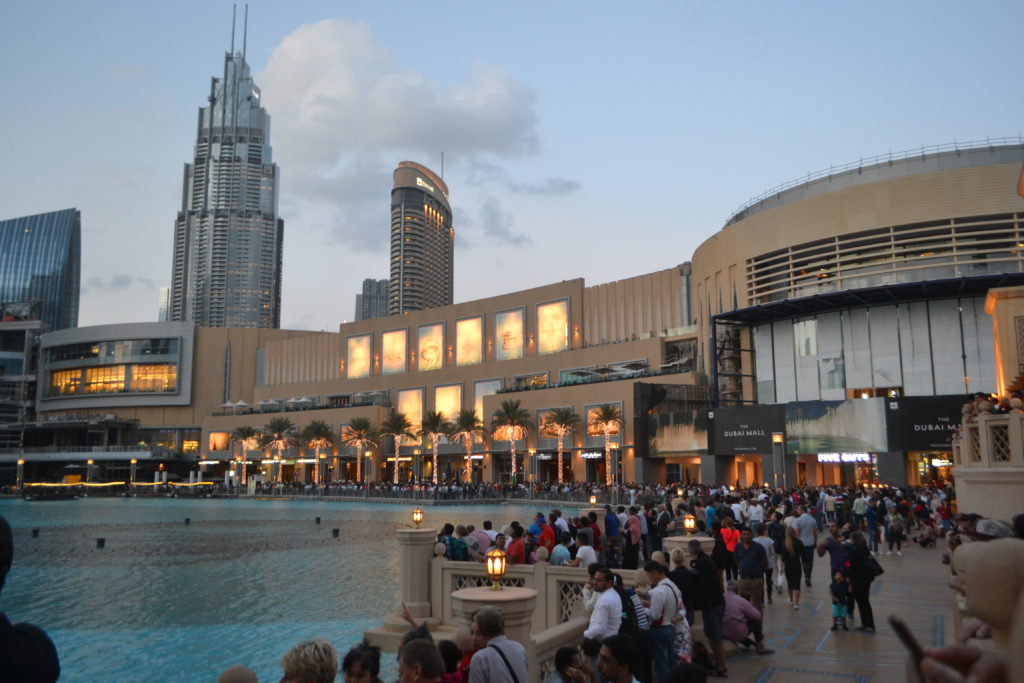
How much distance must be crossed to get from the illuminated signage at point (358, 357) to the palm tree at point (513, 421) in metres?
29.1

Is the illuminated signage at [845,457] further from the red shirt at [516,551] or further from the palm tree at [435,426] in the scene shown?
the red shirt at [516,551]

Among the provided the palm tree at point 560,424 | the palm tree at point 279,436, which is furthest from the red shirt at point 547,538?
the palm tree at point 279,436

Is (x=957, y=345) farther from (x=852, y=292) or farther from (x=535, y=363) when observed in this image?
(x=535, y=363)

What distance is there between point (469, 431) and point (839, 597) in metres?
68.0

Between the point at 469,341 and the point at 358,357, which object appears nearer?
the point at 469,341

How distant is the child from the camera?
37.4ft

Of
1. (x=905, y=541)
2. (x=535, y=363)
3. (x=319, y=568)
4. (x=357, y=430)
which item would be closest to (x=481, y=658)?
(x=319, y=568)

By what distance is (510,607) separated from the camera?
7.58 meters

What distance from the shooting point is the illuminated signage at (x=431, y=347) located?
309ft

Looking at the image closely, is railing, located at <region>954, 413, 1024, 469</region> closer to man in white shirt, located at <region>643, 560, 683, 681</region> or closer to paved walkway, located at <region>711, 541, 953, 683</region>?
paved walkway, located at <region>711, 541, 953, 683</region>

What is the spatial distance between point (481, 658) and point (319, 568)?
19189 mm

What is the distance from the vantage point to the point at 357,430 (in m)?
87.9

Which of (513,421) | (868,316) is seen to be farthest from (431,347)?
(868,316)

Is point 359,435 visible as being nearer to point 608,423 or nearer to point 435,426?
point 435,426
